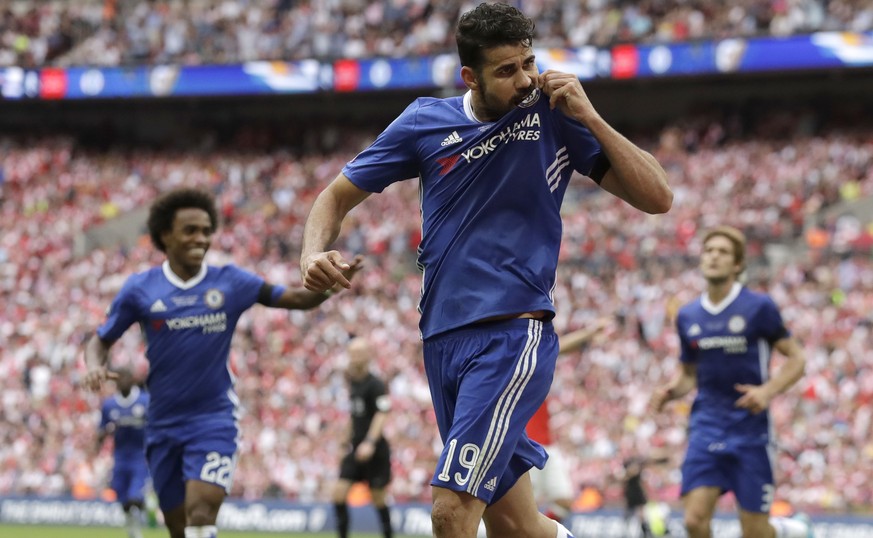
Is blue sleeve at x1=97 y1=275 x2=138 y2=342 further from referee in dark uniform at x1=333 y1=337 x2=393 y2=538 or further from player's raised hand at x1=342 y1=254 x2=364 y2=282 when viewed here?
referee in dark uniform at x1=333 y1=337 x2=393 y2=538

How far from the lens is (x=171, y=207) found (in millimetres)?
9484

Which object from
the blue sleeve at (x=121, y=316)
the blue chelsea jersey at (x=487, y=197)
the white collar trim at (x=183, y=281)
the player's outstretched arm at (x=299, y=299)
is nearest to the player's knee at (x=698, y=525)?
the player's outstretched arm at (x=299, y=299)

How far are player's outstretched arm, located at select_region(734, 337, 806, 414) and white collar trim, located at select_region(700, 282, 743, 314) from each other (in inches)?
18.7

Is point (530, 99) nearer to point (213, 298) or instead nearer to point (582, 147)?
point (582, 147)

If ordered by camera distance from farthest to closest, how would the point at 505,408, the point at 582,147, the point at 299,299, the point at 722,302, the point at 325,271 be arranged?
the point at 722,302, the point at 299,299, the point at 582,147, the point at 505,408, the point at 325,271

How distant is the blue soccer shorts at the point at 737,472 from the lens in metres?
9.93

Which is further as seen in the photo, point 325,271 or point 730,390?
point 730,390

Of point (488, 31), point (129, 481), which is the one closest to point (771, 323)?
point (488, 31)

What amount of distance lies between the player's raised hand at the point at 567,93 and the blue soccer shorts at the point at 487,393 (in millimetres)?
914

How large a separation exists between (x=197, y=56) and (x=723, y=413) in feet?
97.3

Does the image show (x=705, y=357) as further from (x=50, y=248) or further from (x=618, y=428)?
(x=50, y=248)

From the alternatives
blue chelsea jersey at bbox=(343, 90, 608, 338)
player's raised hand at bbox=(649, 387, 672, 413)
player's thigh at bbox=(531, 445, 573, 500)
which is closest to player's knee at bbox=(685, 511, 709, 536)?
player's raised hand at bbox=(649, 387, 672, 413)

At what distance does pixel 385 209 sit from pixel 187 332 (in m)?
22.8

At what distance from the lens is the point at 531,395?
582cm
